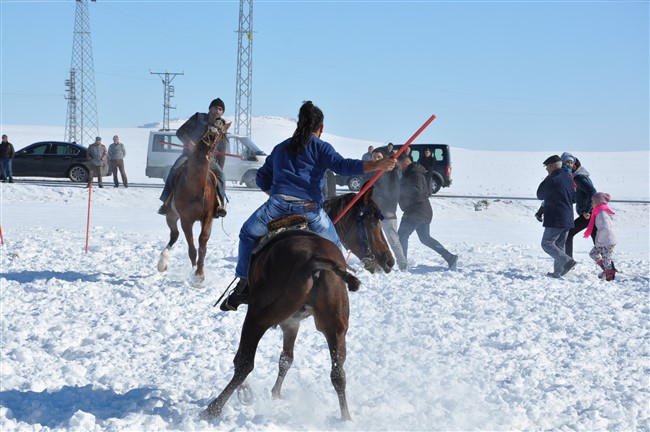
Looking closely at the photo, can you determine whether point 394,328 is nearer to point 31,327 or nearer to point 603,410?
point 603,410

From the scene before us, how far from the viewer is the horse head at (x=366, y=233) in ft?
22.7

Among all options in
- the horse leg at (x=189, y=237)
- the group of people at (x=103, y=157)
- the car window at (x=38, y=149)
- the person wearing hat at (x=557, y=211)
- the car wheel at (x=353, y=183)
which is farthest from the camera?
the car window at (x=38, y=149)

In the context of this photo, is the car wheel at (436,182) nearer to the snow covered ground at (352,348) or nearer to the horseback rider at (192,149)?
the snow covered ground at (352,348)

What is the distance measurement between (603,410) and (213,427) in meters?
2.96

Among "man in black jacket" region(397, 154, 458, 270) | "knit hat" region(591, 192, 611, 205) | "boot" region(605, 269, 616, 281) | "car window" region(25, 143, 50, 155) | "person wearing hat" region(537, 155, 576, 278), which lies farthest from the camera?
"car window" region(25, 143, 50, 155)

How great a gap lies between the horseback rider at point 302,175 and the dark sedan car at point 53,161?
2343cm

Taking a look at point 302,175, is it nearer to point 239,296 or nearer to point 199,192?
point 239,296

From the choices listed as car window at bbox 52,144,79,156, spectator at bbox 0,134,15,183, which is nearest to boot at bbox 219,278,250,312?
spectator at bbox 0,134,15,183

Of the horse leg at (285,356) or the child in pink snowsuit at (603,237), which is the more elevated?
the child in pink snowsuit at (603,237)

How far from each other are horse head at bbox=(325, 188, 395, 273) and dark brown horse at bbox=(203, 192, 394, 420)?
1608 mm

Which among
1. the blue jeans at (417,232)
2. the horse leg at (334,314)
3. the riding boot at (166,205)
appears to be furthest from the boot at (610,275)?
the horse leg at (334,314)

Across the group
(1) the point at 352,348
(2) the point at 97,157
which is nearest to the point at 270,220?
(1) the point at 352,348

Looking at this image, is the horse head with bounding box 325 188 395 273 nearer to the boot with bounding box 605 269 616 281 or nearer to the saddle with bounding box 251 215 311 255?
the saddle with bounding box 251 215 311 255

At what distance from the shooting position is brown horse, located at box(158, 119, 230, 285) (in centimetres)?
1004
